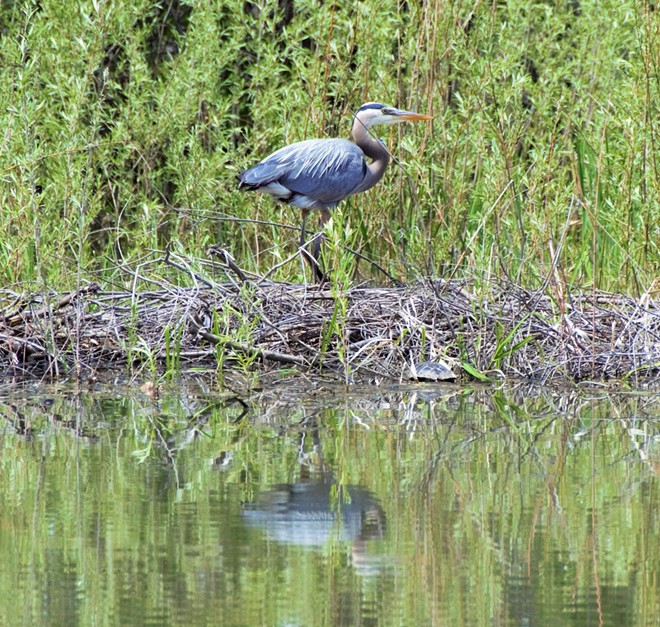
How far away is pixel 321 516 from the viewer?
3.26m

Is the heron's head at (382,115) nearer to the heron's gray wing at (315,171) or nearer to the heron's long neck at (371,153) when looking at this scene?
the heron's long neck at (371,153)

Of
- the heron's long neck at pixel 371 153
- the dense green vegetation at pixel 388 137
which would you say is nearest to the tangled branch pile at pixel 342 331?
the dense green vegetation at pixel 388 137

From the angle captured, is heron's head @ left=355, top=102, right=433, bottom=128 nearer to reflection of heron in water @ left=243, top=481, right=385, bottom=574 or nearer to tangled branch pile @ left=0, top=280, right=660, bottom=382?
tangled branch pile @ left=0, top=280, right=660, bottom=382

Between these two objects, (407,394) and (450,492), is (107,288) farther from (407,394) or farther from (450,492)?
(450,492)

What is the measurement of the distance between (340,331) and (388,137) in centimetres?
220

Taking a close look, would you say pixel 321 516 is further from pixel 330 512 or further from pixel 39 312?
pixel 39 312

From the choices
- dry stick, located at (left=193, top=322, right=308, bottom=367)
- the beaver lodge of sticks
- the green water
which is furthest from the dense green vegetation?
the green water

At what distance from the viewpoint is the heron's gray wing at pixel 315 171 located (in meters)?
6.53

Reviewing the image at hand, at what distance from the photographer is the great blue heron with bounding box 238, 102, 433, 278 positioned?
258 inches

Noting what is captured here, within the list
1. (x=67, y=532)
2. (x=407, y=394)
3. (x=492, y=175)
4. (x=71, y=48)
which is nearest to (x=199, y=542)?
(x=67, y=532)

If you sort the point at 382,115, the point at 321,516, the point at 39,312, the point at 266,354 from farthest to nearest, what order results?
the point at 382,115, the point at 39,312, the point at 266,354, the point at 321,516

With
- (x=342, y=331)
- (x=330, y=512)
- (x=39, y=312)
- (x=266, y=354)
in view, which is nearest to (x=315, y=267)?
(x=266, y=354)

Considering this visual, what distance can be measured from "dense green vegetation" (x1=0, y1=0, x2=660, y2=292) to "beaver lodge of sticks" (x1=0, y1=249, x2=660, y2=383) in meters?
0.26

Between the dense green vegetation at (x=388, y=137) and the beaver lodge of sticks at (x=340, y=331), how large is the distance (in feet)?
0.86
